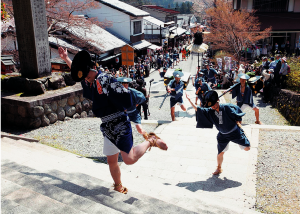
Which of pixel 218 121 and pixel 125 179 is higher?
pixel 218 121

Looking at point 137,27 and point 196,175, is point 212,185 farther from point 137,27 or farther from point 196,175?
point 137,27

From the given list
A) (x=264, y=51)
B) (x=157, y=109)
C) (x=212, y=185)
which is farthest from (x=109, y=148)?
(x=264, y=51)

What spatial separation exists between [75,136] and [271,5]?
2377 centimetres

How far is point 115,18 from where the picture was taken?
2761 centimetres

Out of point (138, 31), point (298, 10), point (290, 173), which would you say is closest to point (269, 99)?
point (290, 173)

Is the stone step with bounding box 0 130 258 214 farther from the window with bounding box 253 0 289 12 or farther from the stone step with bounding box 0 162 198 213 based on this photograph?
the window with bounding box 253 0 289 12

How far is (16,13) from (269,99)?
32.6 feet

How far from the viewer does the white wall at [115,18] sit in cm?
2708

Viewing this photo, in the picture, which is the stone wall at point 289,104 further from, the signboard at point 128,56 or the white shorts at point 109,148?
the white shorts at point 109,148

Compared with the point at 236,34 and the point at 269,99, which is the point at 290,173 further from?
the point at 236,34

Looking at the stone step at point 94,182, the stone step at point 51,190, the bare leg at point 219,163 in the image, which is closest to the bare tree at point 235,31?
the bare leg at point 219,163

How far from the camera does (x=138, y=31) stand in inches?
1219

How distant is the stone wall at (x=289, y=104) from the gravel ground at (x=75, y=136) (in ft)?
15.7

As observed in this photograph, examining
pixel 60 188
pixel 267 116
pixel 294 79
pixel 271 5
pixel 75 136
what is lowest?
pixel 267 116
